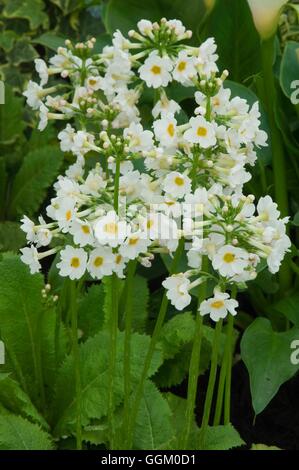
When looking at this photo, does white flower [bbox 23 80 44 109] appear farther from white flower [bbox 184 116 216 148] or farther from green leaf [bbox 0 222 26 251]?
green leaf [bbox 0 222 26 251]

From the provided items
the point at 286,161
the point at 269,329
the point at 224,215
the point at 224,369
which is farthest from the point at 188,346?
the point at 224,215

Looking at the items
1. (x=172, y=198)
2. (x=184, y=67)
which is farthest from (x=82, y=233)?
(x=184, y=67)

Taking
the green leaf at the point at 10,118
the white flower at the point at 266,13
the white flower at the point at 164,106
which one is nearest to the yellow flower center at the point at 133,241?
the white flower at the point at 164,106

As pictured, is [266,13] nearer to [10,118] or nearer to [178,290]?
[178,290]

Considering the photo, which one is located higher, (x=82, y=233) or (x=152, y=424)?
(x=82, y=233)

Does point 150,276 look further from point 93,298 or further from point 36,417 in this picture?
point 36,417

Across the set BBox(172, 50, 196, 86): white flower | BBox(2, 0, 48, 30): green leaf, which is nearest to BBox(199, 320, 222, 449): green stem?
BBox(172, 50, 196, 86): white flower
